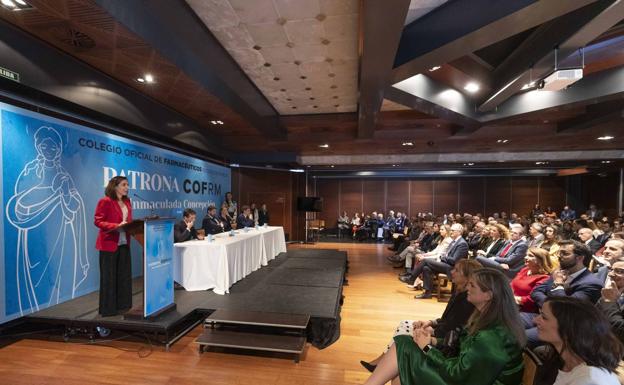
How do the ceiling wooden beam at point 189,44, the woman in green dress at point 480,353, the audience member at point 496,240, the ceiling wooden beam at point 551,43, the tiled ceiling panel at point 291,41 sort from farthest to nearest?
the audience member at point 496,240, the tiled ceiling panel at point 291,41, the ceiling wooden beam at point 189,44, the ceiling wooden beam at point 551,43, the woman in green dress at point 480,353

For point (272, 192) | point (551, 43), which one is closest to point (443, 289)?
point (551, 43)

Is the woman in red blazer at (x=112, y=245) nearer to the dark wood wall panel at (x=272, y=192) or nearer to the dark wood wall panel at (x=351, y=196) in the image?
the dark wood wall panel at (x=272, y=192)

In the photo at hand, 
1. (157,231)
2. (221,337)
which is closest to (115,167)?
(157,231)

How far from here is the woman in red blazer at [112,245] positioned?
124 inches

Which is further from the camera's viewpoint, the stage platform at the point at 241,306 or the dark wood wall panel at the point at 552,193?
the dark wood wall panel at the point at 552,193

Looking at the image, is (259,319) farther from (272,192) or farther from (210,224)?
(272,192)

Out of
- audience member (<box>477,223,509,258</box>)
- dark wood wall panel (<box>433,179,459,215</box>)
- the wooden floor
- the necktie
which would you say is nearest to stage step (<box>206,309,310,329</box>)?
the wooden floor

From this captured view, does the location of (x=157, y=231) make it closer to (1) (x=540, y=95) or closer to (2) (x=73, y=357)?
(2) (x=73, y=357)

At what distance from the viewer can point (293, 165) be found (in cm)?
1095

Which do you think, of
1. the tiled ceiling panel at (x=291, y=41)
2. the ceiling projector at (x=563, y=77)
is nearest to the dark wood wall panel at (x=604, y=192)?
the ceiling projector at (x=563, y=77)

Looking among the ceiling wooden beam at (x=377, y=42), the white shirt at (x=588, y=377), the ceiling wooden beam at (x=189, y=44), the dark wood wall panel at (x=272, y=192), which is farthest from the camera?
the dark wood wall panel at (x=272, y=192)

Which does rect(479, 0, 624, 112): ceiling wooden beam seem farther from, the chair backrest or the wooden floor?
the wooden floor

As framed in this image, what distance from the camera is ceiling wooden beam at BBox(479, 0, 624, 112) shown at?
236 cm

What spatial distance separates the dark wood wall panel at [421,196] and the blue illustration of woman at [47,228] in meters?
12.5
